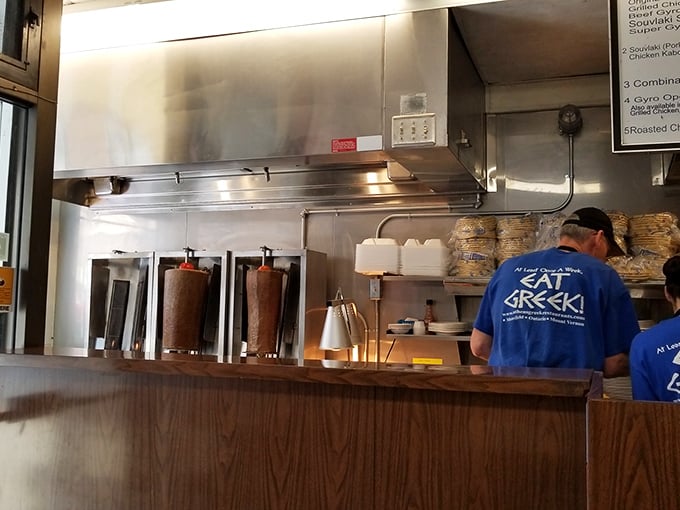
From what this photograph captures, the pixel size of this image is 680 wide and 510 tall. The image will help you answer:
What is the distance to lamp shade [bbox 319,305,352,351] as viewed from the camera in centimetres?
332

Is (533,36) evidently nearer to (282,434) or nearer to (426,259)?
(426,259)

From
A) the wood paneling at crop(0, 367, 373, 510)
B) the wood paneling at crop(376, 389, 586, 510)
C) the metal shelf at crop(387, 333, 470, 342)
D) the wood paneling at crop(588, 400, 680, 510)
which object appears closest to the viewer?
the wood paneling at crop(588, 400, 680, 510)

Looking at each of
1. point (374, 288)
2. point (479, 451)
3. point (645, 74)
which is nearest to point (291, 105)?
point (374, 288)

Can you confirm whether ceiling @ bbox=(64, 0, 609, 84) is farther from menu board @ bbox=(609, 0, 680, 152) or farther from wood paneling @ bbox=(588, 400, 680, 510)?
wood paneling @ bbox=(588, 400, 680, 510)

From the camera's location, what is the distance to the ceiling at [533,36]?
273 cm

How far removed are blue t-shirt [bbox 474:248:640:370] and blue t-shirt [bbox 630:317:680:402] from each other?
112 millimetres

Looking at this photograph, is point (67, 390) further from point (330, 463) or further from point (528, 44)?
point (528, 44)

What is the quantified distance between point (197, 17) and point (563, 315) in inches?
89.4

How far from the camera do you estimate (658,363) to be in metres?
1.96

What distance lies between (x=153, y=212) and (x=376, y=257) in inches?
65.2

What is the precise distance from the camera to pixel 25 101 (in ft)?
6.98

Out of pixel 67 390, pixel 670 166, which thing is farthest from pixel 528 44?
pixel 67 390

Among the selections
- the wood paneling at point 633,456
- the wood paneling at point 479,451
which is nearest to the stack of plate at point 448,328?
the wood paneling at point 479,451

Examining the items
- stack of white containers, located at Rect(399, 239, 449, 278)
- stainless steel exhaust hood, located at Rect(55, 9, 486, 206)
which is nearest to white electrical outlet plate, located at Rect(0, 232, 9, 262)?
stainless steel exhaust hood, located at Rect(55, 9, 486, 206)
